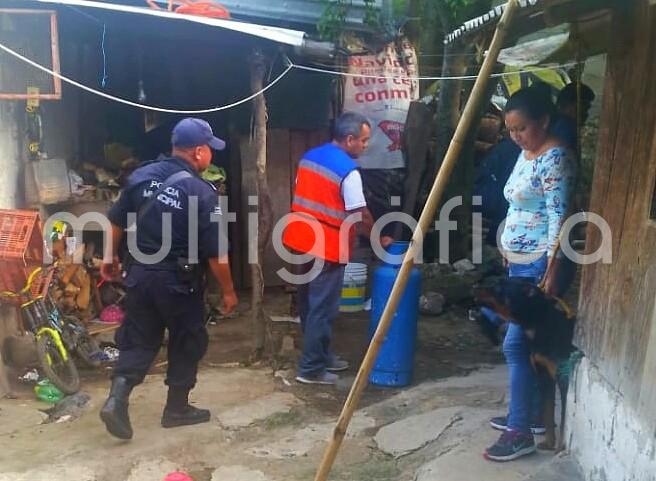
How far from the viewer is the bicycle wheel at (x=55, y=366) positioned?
4945mm

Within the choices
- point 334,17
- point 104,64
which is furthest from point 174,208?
point 334,17

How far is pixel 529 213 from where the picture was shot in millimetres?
3727

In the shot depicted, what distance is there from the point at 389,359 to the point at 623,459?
2.37 metres

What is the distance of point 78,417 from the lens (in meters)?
4.72

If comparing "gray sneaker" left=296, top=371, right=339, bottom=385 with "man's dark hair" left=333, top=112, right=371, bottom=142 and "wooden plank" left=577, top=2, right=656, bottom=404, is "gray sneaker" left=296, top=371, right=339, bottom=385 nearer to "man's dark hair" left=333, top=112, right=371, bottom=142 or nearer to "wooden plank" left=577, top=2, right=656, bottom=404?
"man's dark hair" left=333, top=112, right=371, bottom=142

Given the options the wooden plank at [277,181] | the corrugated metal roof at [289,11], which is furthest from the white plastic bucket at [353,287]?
the corrugated metal roof at [289,11]

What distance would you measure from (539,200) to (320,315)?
216 centimetres

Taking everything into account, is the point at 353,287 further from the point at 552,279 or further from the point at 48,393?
the point at 552,279

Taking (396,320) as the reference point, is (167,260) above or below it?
above

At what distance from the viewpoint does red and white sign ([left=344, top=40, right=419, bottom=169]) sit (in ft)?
23.5

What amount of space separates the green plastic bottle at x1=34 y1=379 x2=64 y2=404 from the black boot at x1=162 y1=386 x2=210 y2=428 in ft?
2.99

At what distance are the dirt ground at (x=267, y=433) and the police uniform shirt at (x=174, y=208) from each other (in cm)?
119

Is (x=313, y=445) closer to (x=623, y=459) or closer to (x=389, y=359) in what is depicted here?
(x=389, y=359)

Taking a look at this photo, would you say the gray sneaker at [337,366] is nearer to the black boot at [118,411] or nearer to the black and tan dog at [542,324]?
the black boot at [118,411]
